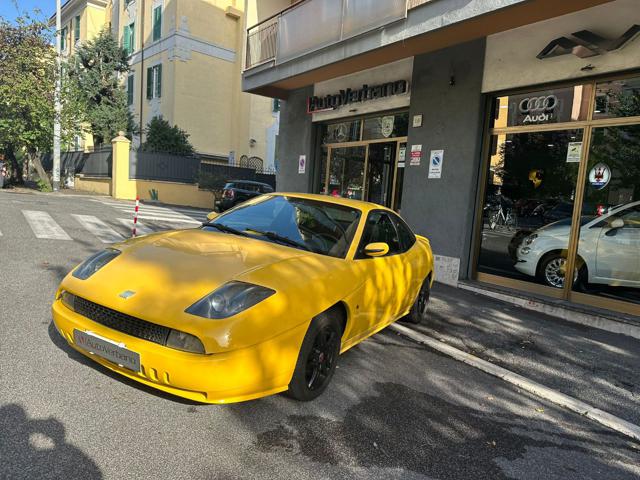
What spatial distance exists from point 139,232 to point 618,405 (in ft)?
30.8

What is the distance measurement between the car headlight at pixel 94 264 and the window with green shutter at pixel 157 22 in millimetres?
26942

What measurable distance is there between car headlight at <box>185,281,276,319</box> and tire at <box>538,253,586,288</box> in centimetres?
557

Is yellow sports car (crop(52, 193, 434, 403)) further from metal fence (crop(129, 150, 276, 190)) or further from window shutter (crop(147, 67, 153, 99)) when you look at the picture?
window shutter (crop(147, 67, 153, 99))

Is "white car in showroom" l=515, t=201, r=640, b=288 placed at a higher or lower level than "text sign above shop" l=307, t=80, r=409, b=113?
lower

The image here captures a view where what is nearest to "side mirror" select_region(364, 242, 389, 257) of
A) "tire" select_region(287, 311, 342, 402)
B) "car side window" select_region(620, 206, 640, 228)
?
"tire" select_region(287, 311, 342, 402)

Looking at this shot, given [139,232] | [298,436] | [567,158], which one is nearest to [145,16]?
[139,232]

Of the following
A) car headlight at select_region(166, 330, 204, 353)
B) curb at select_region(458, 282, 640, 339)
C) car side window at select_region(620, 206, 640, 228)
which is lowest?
curb at select_region(458, 282, 640, 339)

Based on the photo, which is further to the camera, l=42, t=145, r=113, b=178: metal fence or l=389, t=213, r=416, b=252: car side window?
l=42, t=145, r=113, b=178: metal fence

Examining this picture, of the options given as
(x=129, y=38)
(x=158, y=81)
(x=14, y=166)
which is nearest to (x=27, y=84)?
(x=14, y=166)

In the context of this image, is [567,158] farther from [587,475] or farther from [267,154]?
[267,154]

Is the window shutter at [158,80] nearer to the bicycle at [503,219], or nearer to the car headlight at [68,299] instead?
the bicycle at [503,219]

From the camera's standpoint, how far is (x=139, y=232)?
1027 cm

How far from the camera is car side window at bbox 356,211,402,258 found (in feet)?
13.1

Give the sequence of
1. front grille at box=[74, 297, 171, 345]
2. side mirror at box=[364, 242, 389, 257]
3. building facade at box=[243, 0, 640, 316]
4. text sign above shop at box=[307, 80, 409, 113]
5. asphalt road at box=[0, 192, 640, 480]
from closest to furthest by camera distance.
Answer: asphalt road at box=[0, 192, 640, 480] < front grille at box=[74, 297, 171, 345] < side mirror at box=[364, 242, 389, 257] < building facade at box=[243, 0, 640, 316] < text sign above shop at box=[307, 80, 409, 113]
